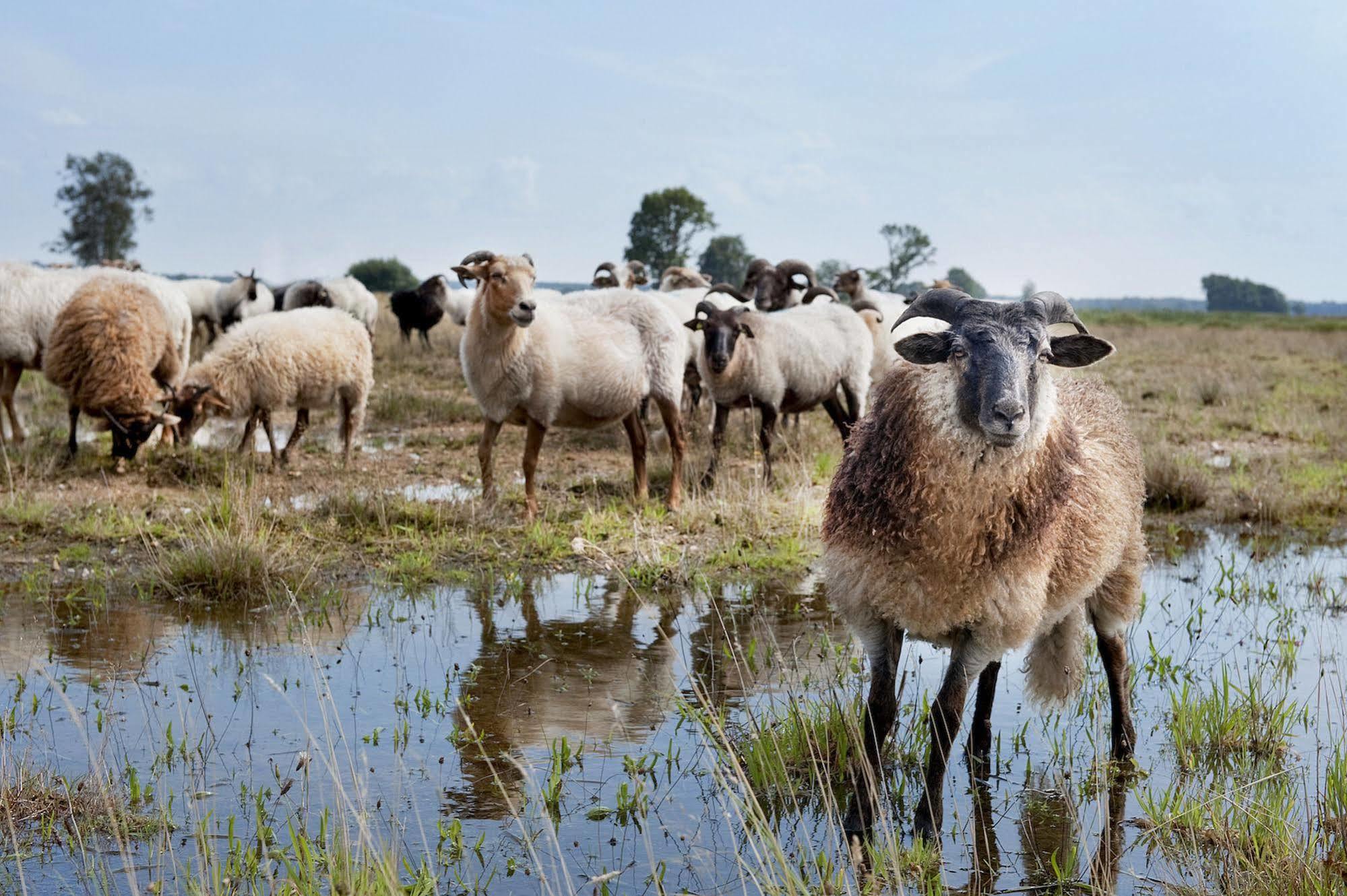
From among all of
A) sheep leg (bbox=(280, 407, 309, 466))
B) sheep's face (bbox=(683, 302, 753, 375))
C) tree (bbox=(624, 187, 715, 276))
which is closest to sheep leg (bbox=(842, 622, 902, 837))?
sheep's face (bbox=(683, 302, 753, 375))

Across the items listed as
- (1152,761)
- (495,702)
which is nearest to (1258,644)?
(1152,761)

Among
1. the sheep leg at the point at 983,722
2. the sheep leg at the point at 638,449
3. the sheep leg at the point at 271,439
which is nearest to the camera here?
the sheep leg at the point at 983,722

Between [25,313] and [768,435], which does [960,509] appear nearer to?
[768,435]

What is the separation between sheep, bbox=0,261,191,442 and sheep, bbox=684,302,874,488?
6.42 m

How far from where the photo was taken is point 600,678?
6.35 meters

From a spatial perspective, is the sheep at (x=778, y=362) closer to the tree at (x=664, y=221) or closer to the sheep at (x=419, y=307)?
the sheep at (x=419, y=307)

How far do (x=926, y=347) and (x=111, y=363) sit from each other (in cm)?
1049

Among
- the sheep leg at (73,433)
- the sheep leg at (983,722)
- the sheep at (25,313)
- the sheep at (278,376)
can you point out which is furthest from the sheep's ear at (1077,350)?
the sheep at (25,313)

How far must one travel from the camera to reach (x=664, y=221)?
233ft

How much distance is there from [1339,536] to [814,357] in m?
5.16

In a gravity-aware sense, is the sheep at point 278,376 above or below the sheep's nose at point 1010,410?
below

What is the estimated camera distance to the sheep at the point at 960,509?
13.9 ft

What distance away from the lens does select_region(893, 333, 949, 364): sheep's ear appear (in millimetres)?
4254

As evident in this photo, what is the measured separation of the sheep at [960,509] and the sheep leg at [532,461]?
5.44m
